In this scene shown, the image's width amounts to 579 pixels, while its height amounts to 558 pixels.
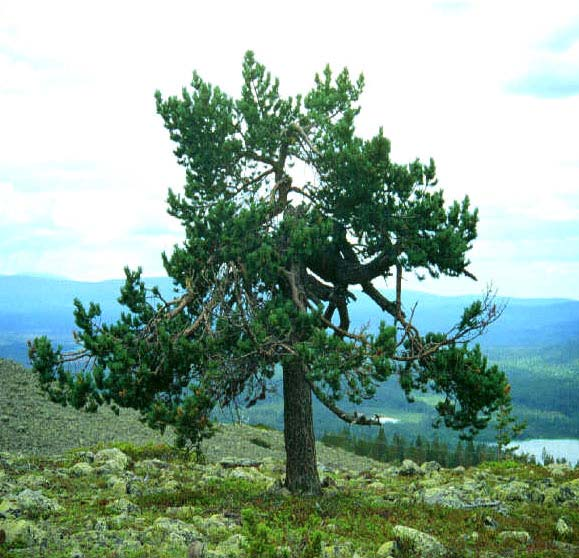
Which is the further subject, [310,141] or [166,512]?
[310,141]

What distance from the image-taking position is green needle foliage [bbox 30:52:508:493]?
50.5ft

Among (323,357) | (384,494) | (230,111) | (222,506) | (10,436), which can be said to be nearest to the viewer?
(323,357)

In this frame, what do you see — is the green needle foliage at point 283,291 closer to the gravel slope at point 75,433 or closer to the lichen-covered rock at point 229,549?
the lichen-covered rock at point 229,549

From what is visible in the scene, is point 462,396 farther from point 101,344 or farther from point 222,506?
point 101,344

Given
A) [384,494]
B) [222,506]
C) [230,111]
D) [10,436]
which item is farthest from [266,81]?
[10,436]

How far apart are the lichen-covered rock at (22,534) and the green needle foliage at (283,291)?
2914 mm

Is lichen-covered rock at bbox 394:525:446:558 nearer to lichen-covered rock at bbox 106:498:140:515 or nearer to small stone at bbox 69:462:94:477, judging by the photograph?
lichen-covered rock at bbox 106:498:140:515

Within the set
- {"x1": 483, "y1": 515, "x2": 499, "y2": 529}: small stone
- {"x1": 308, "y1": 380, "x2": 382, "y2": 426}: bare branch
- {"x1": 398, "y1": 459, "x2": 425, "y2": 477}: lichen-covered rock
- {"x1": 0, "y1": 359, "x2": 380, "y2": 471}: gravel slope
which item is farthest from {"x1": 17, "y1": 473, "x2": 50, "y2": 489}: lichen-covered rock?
{"x1": 398, "y1": 459, "x2": 425, "y2": 477}: lichen-covered rock

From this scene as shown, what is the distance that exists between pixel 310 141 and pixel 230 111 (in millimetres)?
2508

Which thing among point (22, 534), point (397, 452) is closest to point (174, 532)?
point (22, 534)

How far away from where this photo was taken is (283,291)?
18281 millimetres

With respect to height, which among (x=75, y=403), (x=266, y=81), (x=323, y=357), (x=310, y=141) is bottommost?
(x=75, y=403)

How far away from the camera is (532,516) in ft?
61.5

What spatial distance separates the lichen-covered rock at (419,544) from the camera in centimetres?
1376
